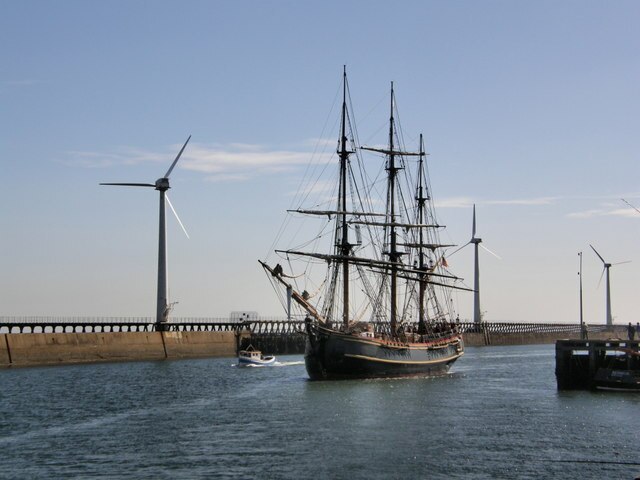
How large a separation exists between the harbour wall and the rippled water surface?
30589 mm

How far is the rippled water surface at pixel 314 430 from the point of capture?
44469 mm

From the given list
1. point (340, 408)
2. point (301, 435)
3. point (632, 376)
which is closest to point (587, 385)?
point (632, 376)

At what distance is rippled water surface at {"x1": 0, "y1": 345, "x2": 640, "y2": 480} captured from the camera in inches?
1751

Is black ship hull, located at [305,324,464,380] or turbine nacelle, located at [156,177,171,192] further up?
turbine nacelle, located at [156,177,171,192]

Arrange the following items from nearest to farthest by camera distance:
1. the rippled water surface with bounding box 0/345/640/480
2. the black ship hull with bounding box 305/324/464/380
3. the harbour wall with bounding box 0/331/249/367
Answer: the rippled water surface with bounding box 0/345/640/480
the black ship hull with bounding box 305/324/464/380
the harbour wall with bounding box 0/331/249/367

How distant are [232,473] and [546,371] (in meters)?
82.7

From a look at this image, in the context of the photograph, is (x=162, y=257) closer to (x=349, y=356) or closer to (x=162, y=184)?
(x=162, y=184)

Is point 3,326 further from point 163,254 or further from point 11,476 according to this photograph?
point 11,476

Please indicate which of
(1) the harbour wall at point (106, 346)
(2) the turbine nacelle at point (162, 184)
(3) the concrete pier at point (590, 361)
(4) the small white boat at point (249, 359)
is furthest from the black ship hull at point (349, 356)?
(2) the turbine nacelle at point (162, 184)

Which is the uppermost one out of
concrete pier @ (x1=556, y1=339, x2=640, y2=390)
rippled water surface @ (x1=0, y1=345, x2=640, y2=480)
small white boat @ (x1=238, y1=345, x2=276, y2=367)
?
concrete pier @ (x1=556, y1=339, x2=640, y2=390)

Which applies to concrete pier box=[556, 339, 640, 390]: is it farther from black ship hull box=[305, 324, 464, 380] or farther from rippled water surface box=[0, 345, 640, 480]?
black ship hull box=[305, 324, 464, 380]

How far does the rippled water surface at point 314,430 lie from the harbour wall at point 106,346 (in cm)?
3059

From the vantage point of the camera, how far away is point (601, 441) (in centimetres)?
5238

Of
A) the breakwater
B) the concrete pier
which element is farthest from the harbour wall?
the concrete pier
